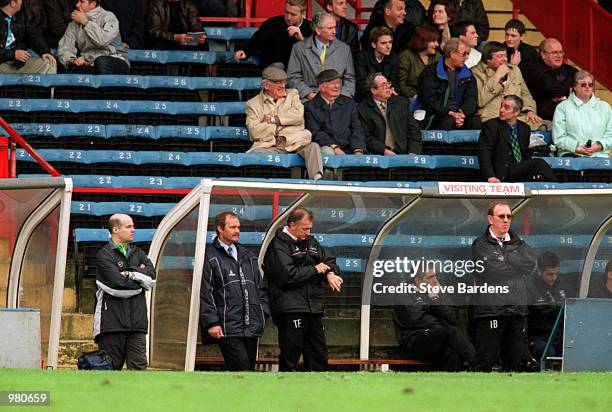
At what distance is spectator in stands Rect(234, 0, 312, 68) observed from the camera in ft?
69.0

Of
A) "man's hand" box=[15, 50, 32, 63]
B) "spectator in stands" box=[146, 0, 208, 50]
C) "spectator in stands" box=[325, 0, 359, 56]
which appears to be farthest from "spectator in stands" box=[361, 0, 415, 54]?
"man's hand" box=[15, 50, 32, 63]

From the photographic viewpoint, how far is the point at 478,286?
15906 mm

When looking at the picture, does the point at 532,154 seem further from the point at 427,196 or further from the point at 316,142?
the point at 427,196

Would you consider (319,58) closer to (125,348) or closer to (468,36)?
(468,36)

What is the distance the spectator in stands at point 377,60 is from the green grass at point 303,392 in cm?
824

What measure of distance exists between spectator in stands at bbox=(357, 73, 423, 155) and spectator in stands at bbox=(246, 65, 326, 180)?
Result: 88cm

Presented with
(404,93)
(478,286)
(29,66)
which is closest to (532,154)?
(404,93)

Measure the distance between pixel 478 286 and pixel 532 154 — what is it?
4.08 meters

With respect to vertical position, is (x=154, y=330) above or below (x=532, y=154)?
below

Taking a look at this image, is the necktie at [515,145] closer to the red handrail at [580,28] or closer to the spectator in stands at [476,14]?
the spectator in stands at [476,14]

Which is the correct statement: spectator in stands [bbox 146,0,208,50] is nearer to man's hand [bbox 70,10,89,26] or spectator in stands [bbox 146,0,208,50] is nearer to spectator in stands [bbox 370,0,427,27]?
man's hand [bbox 70,10,89,26]

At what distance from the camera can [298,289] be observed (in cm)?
1530

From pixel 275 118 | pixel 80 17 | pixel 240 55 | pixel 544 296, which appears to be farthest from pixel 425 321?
pixel 80 17

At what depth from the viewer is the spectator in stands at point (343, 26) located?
2133 centimetres
